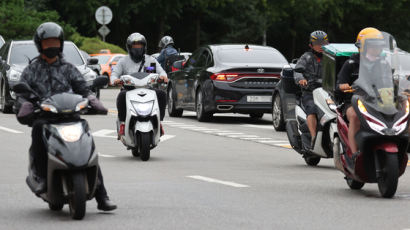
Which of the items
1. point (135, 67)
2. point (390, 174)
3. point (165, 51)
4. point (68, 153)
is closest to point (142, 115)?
point (135, 67)

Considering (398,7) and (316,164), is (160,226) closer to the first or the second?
(316,164)

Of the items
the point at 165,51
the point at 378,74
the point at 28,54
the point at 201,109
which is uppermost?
the point at 378,74

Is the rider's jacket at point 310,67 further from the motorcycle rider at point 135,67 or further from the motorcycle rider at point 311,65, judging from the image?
the motorcycle rider at point 135,67

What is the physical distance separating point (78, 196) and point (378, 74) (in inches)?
130

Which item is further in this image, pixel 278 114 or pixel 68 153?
pixel 278 114

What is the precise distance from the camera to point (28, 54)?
996 inches

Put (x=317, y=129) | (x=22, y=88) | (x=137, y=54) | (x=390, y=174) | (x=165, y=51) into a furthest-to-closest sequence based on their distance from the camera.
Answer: (x=165, y=51), (x=137, y=54), (x=317, y=129), (x=390, y=174), (x=22, y=88)

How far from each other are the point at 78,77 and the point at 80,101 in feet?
1.66

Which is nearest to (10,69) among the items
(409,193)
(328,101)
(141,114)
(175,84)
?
(175,84)

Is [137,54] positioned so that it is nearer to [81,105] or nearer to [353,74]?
[353,74]

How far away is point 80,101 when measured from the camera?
852 centimetres

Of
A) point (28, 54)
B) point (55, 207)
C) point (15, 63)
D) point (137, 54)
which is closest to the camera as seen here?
point (55, 207)

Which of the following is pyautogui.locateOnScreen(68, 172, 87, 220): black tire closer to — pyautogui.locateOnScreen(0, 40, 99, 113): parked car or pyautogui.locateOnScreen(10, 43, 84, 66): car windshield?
pyautogui.locateOnScreen(0, 40, 99, 113): parked car

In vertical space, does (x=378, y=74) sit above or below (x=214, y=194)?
above
